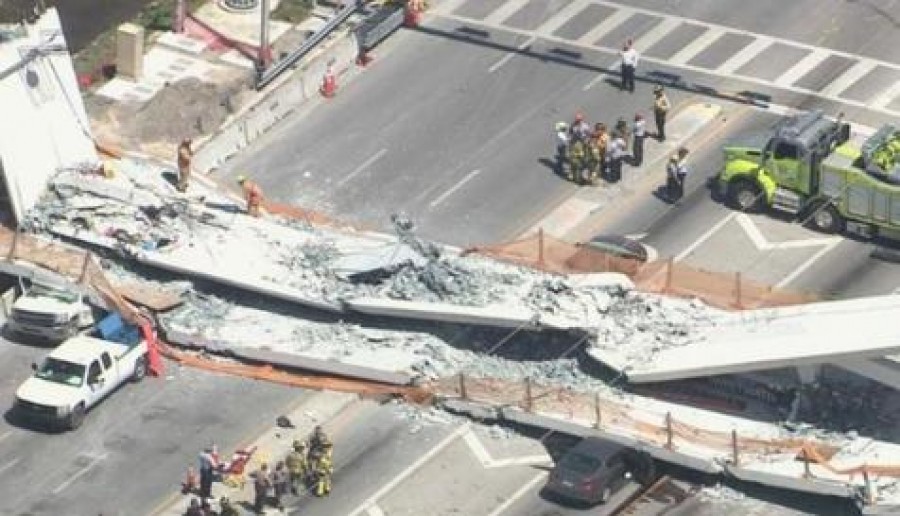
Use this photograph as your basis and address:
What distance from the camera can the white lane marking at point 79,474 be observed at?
232ft

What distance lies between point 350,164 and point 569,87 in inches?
299

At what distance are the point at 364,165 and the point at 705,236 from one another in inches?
420

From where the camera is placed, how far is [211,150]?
8438cm

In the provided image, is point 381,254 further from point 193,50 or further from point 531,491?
point 193,50

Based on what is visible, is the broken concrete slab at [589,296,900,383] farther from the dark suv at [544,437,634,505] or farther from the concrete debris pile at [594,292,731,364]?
the dark suv at [544,437,634,505]

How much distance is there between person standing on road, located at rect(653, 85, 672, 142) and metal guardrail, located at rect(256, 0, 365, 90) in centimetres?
1096

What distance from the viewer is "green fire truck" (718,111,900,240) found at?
254ft

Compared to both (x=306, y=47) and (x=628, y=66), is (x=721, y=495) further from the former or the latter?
(x=306, y=47)

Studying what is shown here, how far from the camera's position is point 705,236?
79500 millimetres

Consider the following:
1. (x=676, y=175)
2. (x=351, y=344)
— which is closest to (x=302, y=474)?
(x=351, y=344)

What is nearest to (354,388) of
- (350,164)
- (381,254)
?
(381,254)

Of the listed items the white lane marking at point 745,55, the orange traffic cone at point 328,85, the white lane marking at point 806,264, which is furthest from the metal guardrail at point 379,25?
the white lane marking at point 806,264

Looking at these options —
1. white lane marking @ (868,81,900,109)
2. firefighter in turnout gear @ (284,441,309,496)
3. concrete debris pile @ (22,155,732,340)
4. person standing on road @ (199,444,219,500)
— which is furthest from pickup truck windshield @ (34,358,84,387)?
white lane marking @ (868,81,900,109)

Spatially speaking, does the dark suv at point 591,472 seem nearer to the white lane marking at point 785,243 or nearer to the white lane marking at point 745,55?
the white lane marking at point 785,243
